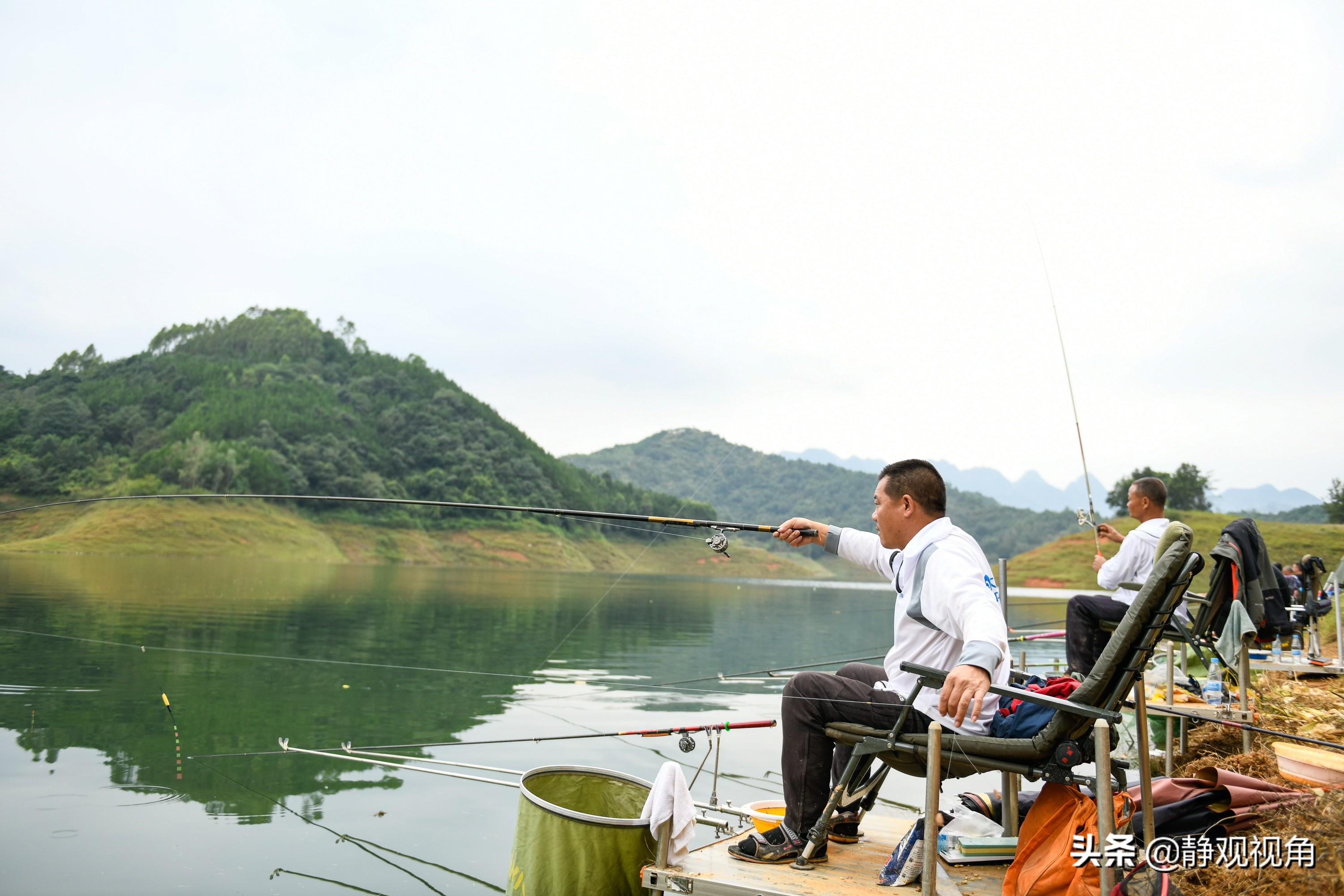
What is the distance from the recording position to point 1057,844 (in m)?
2.98

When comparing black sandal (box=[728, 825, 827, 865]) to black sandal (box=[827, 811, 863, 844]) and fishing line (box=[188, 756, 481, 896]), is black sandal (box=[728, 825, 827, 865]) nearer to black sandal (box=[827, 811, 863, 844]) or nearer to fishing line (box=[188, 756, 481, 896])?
black sandal (box=[827, 811, 863, 844])

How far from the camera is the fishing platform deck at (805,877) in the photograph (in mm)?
3002

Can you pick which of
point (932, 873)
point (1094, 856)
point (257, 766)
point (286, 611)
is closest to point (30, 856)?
point (257, 766)

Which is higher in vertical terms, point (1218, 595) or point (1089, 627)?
point (1218, 595)

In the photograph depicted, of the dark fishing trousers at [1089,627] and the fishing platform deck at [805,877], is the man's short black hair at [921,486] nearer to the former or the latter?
the fishing platform deck at [805,877]

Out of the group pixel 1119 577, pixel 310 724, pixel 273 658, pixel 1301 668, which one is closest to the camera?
pixel 1119 577

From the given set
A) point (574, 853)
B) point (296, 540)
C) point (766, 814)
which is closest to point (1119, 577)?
point (766, 814)

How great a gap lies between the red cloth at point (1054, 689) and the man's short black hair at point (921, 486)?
76cm

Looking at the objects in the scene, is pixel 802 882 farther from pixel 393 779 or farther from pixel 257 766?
pixel 257 766

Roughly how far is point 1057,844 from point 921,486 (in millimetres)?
1356

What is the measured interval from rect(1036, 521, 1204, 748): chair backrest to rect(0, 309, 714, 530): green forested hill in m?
40.0

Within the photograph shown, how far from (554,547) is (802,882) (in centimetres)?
4925

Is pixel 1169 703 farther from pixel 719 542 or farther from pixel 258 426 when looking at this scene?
pixel 258 426

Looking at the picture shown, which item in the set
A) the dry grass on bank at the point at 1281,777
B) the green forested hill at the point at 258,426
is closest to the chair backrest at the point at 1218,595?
the dry grass on bank at the point at 1281,777
